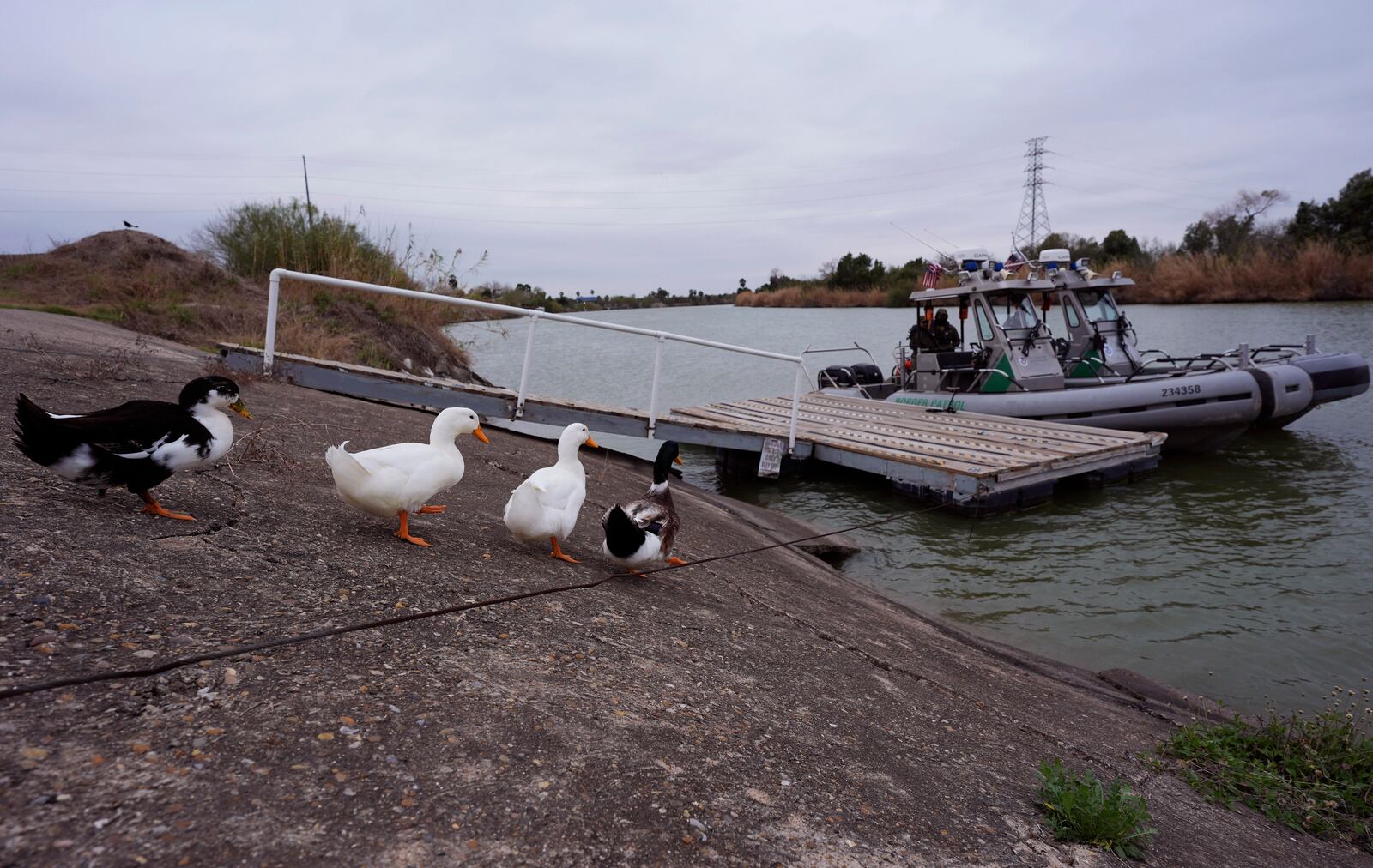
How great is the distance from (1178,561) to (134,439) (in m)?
9.53

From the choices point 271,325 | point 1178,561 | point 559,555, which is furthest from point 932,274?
point 559,555

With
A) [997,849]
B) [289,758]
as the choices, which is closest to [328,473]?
[289,758]

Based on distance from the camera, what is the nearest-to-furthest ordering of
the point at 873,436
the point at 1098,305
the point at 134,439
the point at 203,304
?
1. the point at 134,439
2. the point at 873,436
3. the point at 203,304
4. the point at 1098,305

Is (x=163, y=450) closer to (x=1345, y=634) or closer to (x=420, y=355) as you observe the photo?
(x=1345, y=634)

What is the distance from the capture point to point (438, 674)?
284 centimetres

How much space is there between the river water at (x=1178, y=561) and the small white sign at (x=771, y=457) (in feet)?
1.56

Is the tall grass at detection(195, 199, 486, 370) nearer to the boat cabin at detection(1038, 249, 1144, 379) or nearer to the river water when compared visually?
the river water

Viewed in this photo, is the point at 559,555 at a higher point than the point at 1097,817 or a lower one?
higher

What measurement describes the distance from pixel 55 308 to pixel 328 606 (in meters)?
12.4

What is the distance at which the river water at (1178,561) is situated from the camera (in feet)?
21.1

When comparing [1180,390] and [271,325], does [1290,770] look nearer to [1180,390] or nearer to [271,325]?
[271,325]

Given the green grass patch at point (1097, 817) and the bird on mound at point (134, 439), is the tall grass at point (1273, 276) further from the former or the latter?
the bird on mound at point (134, 439)

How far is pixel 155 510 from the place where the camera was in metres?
3.74

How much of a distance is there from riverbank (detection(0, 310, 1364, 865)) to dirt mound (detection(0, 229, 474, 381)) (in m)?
8.50
